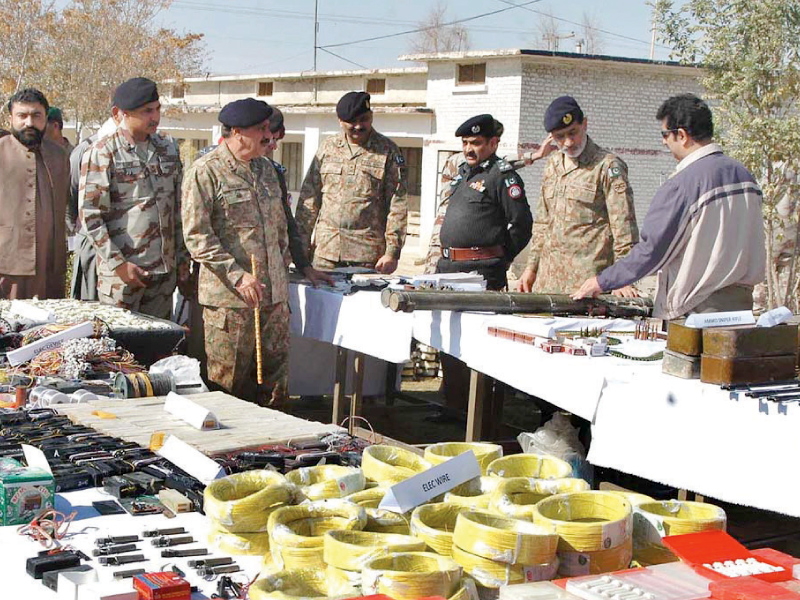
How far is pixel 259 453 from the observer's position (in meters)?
3.71

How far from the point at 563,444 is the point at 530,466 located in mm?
2040

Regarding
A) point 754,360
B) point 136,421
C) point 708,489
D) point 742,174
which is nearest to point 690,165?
point 742,174

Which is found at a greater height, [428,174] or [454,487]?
[428,174]

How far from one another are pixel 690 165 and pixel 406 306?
1.50 meters

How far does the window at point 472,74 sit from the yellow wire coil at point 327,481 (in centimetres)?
2050

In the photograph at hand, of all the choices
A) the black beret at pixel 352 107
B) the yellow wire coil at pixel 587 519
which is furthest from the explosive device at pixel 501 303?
the yellow wire coil at pixel 587 519

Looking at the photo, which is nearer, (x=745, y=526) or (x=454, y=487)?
(x=454, y=487)

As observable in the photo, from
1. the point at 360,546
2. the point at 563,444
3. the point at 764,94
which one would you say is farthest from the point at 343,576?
the point at 764,94

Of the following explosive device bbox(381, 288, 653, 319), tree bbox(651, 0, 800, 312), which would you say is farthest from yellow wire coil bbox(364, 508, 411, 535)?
tree bbox(651, 0, 800, 312)

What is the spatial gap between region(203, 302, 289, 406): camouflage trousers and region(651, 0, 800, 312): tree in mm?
5369

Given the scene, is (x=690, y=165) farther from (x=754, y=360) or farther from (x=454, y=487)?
(x=454, y=487)

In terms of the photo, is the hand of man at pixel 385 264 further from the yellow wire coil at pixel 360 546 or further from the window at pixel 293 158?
the window at pixel 293 158

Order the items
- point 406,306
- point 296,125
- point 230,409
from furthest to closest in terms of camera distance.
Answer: point 296,125
point 406,306
point 230,409

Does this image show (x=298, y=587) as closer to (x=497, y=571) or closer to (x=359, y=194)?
(x=497, y=571)
